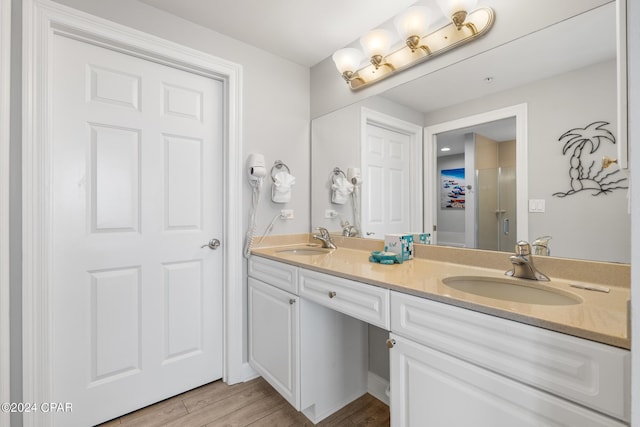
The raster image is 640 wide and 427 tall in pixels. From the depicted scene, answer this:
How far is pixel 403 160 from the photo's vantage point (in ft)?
5.71

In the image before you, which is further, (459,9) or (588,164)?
(459,9)

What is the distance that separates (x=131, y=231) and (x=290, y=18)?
1572mm

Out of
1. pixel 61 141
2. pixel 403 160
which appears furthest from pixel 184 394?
pixel 403 160

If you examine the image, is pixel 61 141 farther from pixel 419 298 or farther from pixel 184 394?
pixel 419 298

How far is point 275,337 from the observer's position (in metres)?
1.66

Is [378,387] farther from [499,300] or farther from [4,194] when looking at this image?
[4,194]

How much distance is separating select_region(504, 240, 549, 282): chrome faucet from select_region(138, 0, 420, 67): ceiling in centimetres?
141

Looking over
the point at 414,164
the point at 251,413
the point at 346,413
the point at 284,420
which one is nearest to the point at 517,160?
the point at 414,164

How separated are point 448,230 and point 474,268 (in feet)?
0.81

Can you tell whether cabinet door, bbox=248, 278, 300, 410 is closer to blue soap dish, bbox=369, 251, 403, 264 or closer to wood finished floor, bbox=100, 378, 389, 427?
wood finished floor, bbox=100, 378, 389, 427

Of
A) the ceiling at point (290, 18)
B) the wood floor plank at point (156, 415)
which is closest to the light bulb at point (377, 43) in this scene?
the ceiling at point (290, 18)

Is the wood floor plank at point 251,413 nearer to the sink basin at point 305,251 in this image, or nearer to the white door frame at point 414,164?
the sink basin at point 305,251

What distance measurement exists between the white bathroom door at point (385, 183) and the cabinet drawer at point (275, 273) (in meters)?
0.64

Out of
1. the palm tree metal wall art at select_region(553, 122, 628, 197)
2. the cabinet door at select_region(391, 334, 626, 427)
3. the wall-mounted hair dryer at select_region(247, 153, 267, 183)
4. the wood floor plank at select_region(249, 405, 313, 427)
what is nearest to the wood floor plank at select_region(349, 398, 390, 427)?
the wood floor plank at select_region(249, 405, 313, 427)
